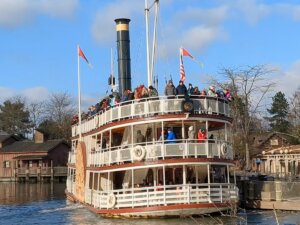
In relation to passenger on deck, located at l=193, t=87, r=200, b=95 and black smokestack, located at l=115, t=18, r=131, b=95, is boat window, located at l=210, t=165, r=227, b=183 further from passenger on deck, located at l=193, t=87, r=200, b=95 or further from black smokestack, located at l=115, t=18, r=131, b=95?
black smokestack, located at l=115, t=18, r=131, b=95

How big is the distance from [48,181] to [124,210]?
54.2m

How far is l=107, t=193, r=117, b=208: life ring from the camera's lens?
26906mm

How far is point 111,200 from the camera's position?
2706 cm

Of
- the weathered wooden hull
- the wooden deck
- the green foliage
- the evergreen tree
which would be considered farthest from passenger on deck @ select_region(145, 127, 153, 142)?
the green foliage

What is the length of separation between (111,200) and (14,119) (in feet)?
321

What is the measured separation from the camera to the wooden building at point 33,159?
8200 cm

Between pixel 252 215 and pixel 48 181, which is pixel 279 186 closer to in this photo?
pixel 252 215

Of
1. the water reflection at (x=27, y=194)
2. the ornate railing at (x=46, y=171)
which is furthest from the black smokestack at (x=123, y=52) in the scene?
the ornate railing at (x=46, y=171)

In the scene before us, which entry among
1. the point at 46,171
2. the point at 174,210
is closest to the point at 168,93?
the point at 174,210

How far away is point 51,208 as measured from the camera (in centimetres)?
3756

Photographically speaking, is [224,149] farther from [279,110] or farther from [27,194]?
[279,110]

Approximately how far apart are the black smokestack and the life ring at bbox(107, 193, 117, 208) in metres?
11.0

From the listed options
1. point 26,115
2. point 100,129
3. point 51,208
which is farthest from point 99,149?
point 26,115

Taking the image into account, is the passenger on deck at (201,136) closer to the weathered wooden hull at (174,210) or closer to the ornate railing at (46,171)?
the weathered wooden hull at (174,210)
